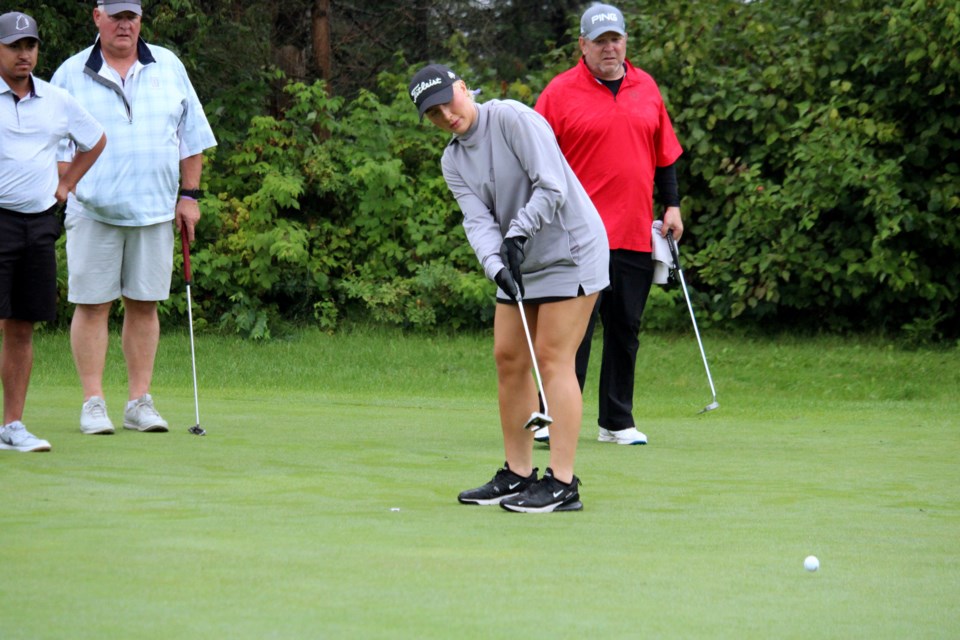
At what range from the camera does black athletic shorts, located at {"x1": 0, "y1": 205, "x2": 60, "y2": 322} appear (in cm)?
634

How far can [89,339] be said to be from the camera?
290 inches

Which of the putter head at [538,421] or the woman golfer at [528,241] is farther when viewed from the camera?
the woman golfer at [528,241]

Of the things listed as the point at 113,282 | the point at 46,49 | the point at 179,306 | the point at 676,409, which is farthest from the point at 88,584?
the point at 46,49

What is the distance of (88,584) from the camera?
367 centimetres

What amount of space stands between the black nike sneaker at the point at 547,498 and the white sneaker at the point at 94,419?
264 centimetres

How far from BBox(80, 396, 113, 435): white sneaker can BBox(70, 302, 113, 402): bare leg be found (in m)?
0.21

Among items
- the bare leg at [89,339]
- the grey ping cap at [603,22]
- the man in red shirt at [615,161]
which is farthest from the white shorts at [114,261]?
the grey ping cap at [603,22]

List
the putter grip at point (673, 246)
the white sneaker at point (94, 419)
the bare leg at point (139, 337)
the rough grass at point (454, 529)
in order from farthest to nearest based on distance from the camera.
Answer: the putter grip at point (673, 246), the bare leg at point (139, 337), the white sneaker at point (94, 419), the rough grass at point (454, 529)

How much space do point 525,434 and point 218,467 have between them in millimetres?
1318

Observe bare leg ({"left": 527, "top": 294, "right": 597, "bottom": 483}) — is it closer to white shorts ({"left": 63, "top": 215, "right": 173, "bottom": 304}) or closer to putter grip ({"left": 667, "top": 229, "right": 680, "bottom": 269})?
putter grip ({"left": 667, "top": 229, "right": 680, "bottom": 269})

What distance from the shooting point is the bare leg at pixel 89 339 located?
7.32 meters

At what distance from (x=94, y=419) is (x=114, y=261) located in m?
0.83

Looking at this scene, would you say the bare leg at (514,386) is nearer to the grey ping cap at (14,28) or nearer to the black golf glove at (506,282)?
the black golf glove at (506,282)

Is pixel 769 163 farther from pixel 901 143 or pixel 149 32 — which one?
pixel 149 32
